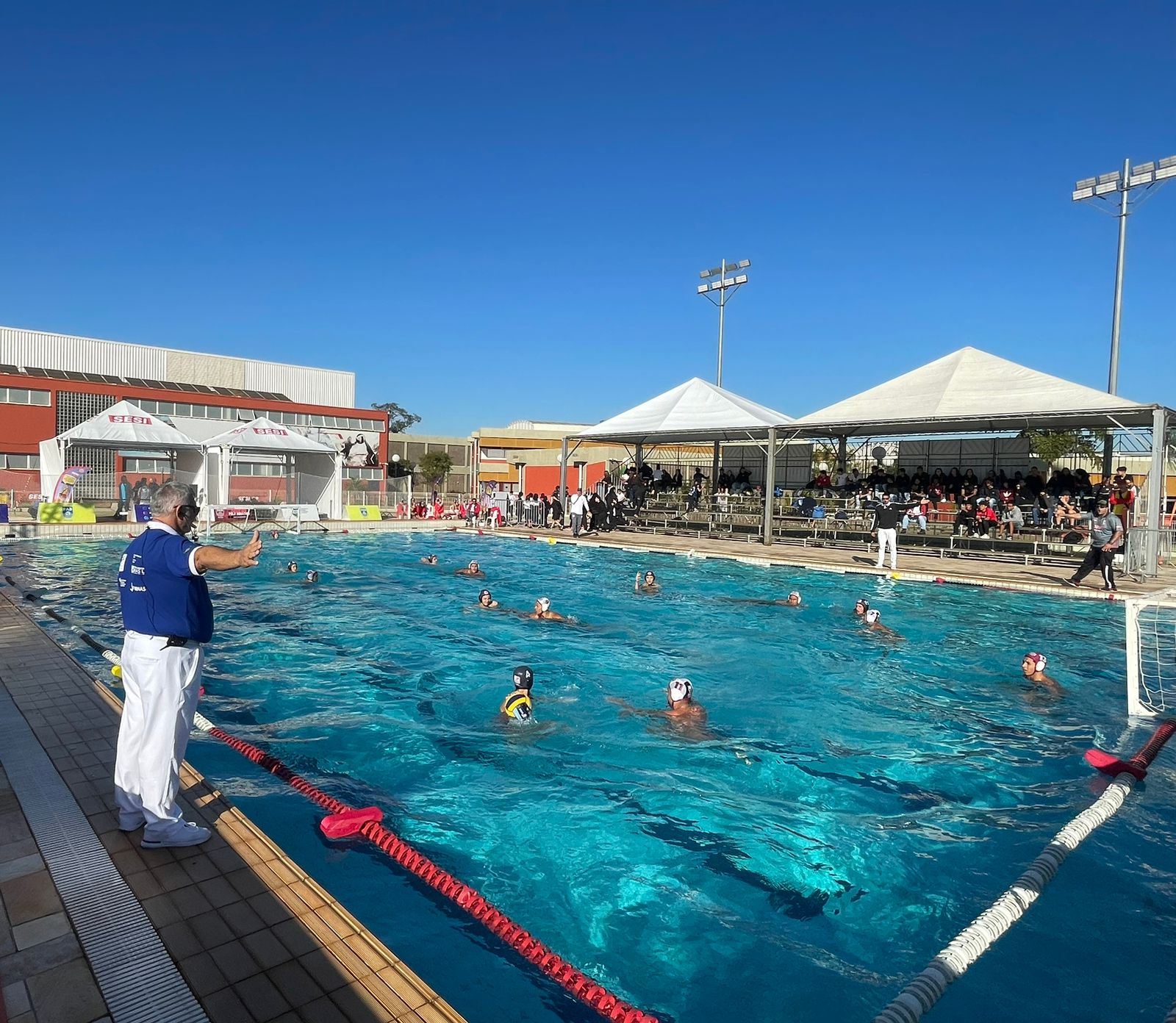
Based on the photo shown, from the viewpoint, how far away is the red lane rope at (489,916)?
2740mm

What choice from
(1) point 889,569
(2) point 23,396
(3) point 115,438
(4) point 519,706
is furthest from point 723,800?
(2) point 23,396

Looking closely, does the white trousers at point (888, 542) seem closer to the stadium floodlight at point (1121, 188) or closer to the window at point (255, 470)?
the stadium floodlight at point (1121, 188)

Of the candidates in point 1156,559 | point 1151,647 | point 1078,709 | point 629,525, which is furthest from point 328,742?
point 629,525

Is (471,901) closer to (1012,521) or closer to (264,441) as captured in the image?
(1012,521)

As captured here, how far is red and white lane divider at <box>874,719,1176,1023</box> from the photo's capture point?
2.69m

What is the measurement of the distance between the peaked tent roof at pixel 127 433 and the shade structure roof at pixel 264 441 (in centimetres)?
89

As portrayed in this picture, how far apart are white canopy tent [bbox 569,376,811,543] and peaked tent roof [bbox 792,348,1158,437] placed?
1.08m

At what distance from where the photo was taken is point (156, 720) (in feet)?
10.2

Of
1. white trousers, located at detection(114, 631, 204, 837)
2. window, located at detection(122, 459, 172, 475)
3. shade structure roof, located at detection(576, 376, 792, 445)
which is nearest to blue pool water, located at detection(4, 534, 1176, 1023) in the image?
white trousers, located at detection(114, 631, 204, 837)

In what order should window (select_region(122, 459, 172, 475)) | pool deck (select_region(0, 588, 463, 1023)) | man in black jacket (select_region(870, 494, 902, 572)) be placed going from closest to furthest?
pool deck (select_region(0, 588, 463, 1023))
man in black jacket (select_region(870, 494, 902, 572))
window (select_region(122, 459, 172, 475))

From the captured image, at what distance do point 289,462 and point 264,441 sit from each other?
4.41m

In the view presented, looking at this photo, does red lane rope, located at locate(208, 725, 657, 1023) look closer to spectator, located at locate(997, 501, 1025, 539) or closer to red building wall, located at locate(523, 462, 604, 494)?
spectator, located at locate(997, 501, 1025, 539)

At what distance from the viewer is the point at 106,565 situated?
14.8 metres

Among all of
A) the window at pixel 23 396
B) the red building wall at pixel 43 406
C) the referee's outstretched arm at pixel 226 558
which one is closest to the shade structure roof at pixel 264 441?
the red building wall at pixel 43 406
